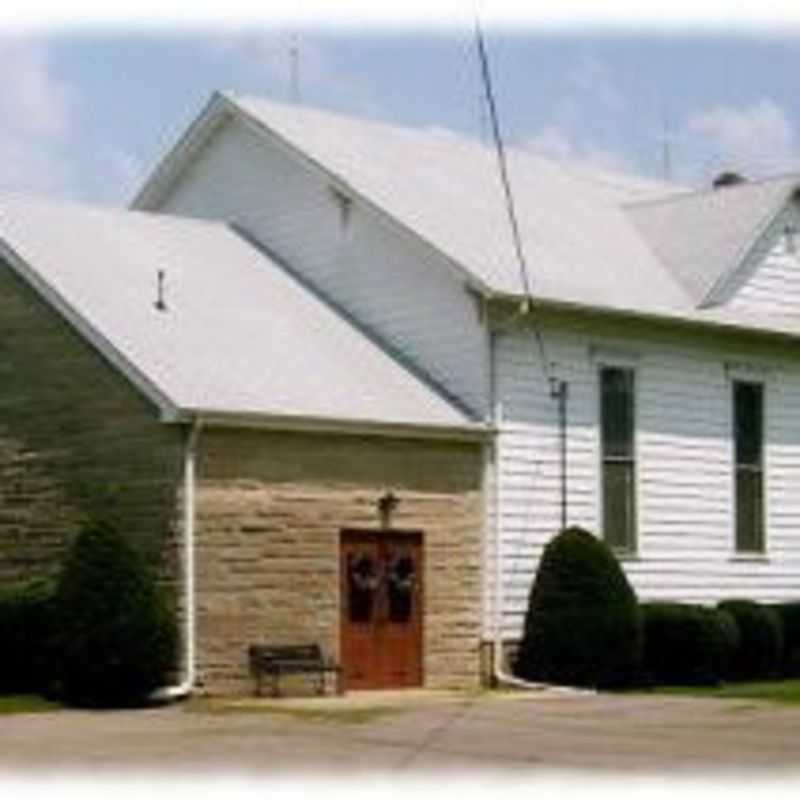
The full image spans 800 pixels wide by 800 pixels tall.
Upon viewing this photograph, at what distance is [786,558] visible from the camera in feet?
120

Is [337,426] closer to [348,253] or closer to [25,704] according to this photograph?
[348,253]

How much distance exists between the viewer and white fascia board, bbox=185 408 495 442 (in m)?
27.8

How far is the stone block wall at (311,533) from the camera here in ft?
91.9

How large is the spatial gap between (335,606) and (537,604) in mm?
3236

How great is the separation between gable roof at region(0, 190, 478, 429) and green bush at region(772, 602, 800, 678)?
6941 mm

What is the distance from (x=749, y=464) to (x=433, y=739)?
15.8m

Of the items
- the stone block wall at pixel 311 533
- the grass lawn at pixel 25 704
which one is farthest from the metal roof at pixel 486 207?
the grass lawn at pixel 25 704

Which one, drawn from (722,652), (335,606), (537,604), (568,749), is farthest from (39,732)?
(722,652)

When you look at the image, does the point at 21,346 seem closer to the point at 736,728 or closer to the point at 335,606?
the point at 335,606

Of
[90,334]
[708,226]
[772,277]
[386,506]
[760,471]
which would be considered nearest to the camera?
[90,334]

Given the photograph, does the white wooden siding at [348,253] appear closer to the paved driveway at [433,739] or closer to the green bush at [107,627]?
the paved driveway at [433,739]

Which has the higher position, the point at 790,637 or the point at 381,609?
the point at 381,609

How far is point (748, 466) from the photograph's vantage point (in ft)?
117

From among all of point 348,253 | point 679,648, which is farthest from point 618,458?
point 348,253
